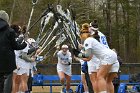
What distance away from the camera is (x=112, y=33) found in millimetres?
45375

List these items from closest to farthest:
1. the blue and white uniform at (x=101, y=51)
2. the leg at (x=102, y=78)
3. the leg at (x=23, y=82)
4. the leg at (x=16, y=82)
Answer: the leg at (x=102, y=78) → the blue and white uniform at (x=101, y=51) → the leg at (x=16, y=82) → the leg at (x=23, y=82)

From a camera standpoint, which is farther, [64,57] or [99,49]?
[64,57]

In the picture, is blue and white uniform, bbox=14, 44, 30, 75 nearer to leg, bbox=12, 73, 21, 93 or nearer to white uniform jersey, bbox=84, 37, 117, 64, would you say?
leg, bbox=12, 73, 21, 93

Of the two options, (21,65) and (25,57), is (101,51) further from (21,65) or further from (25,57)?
(21,65)

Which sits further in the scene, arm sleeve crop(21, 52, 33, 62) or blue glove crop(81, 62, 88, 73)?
blue glove crop(81, 62, 88, 73)

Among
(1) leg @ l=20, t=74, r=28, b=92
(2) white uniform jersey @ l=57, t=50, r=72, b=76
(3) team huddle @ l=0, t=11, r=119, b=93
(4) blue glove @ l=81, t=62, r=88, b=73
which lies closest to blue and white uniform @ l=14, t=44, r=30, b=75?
(3) team huddle @ l=0, t=11, r=119, b=93

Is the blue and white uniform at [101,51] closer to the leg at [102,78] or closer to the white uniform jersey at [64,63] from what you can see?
the leg at [102,78]

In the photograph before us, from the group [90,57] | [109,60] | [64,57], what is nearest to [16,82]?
[90,57]

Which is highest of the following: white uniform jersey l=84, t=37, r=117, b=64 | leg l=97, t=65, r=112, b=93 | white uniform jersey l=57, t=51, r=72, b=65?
white uniform jersey l=84, t=37, r=117, b=64

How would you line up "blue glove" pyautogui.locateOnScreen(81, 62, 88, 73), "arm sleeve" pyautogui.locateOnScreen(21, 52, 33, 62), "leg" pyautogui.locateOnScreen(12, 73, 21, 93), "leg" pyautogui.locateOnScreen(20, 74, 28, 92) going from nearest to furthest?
"arm sleeve" pyautogui.locateOnScreen(21, 52, 33, 62) < "leg" pyautogui.locateOnScreen(12, 73, 21, 93) < "leg" pyautogui.locateOnScreen(20, 74, 28, 92) < "blue glove" pyautogui.locateOnScreen(81, 62, 88, 73)

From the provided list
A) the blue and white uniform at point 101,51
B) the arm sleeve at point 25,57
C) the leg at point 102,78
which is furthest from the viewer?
the arm sleeve at point 25,57

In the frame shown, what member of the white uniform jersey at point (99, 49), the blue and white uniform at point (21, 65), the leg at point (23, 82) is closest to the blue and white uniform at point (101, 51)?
the white uniform jersey at point (99, 49)

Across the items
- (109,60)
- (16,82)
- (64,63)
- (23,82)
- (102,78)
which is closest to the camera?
(102,78)

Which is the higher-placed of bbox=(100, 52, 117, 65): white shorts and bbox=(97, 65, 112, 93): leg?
bbox=(100, 52, 117, 65): white shorts
